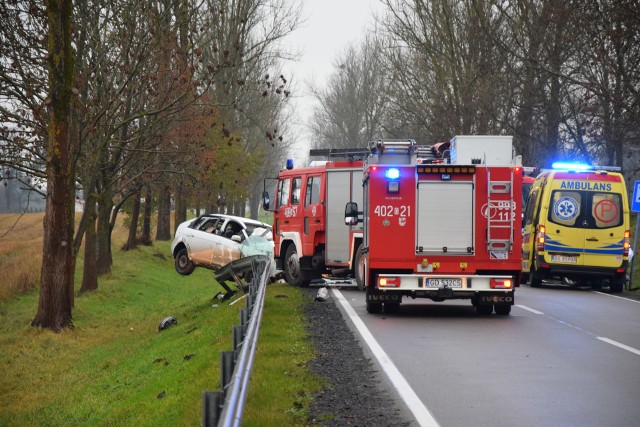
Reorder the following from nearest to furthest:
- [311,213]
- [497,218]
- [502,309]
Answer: [497,218] → [502,309] → [311,213]

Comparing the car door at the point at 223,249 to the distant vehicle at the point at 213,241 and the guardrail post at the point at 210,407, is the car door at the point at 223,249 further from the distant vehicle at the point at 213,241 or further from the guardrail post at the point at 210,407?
the guardrail post at the point at 210,407

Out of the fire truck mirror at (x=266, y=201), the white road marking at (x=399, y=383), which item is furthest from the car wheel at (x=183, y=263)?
the white road marking at (x=399, y=383)

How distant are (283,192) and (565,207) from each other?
690 cm

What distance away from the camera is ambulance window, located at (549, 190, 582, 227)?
2678 centimetres

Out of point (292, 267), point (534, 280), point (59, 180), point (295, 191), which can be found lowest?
point (534, 280)

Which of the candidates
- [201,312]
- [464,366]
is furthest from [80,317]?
[464,366]

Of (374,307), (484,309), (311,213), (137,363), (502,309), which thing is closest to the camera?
(137,363)

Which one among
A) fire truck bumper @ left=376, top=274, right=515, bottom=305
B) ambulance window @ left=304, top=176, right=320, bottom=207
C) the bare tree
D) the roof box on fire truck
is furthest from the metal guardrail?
the bare tree

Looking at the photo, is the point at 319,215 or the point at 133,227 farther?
the point at 133,227

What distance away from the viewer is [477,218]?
57.0 ft

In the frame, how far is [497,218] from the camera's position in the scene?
56.9 ft

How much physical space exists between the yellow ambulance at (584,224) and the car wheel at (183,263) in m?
9.49

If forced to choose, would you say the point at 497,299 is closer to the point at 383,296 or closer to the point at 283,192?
the point at 383,296

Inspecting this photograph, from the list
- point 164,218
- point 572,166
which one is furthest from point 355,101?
point 572,166
